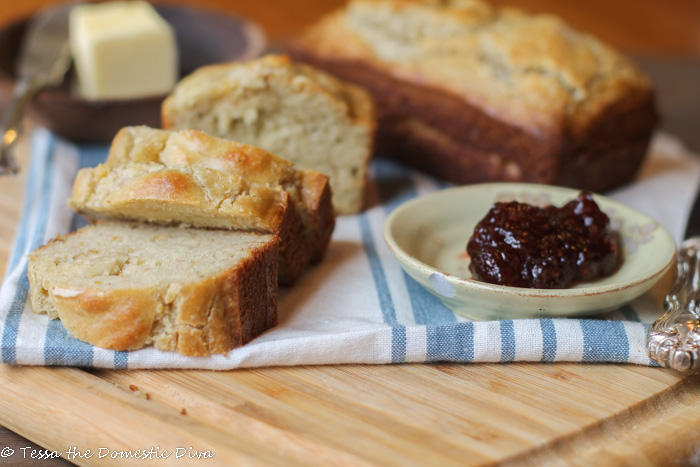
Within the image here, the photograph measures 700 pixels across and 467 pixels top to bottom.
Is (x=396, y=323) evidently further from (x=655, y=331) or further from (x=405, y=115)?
(x=405, y=115)

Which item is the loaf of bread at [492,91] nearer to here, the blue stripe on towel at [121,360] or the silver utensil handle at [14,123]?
the silver utensil handle at [14,123]

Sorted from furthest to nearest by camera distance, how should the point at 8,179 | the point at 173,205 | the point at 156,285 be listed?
the point at 8,179
the point at 173,205
the point at 156,285

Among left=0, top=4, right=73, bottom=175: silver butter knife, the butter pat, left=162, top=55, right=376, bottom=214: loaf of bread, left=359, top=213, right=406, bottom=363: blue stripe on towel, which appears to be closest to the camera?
left=359, top=213, right=406, bottom=363: blue stripe on towel

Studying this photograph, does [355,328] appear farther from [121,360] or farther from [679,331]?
[679,331]

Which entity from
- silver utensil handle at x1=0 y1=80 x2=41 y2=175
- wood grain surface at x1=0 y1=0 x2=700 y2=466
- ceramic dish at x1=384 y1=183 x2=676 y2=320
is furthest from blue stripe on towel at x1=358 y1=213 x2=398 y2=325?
silver utensil handle at x1=0 y1=80 x2=41 y2=175

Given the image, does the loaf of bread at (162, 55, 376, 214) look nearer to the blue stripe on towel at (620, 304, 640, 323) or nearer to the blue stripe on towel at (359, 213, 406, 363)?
the blue stripe on towel at (359, 213, 406, 363)

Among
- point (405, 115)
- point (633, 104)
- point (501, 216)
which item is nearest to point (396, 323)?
point (501, 216)
